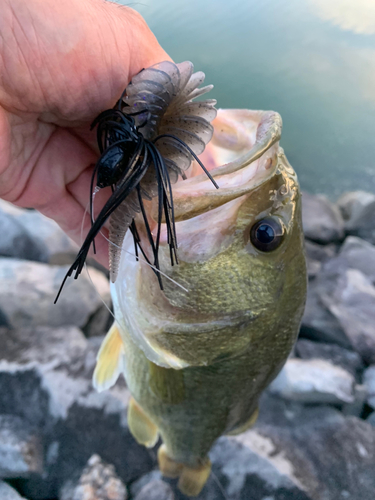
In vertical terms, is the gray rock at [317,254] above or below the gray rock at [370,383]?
below

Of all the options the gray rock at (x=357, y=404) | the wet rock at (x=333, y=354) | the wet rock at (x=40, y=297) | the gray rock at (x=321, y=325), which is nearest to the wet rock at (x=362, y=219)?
the gray rock at (x=321, y=325)

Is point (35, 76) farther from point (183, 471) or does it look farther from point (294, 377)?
point (294, 377)

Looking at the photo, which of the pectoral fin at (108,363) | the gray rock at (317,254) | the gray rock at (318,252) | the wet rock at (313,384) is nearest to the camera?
the pectoral fin at (108,363)

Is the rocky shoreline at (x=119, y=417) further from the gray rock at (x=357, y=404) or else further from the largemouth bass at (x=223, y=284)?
the largemouth bass at (x=223, y=284)

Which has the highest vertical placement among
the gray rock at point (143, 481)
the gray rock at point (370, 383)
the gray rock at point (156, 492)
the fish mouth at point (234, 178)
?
the fish mouth at point (234, 178)

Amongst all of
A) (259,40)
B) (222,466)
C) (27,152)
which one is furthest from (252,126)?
(259,40)

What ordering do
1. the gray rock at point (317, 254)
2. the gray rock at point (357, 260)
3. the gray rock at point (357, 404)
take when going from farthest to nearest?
the gray rock at point (317, 254) < the gray rock at point (357, 260) < the gray rock at point (357, 404)

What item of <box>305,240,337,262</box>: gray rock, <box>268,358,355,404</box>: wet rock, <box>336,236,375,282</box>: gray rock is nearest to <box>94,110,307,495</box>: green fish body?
<box>268,358,355,404</box>: wet rock
